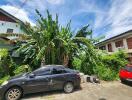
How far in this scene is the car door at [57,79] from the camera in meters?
7.93

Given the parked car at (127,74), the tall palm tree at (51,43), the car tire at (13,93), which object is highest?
the tall palm tree at (51,43)

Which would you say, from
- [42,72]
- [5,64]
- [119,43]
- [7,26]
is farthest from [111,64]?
[7,26]

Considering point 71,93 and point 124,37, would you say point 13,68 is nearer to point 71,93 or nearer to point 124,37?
point 71,93

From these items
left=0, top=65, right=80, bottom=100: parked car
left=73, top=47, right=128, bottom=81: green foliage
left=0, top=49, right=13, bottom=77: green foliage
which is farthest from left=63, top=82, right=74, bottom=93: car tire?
left=0, top=49, right=13, bottom=77: green foliage

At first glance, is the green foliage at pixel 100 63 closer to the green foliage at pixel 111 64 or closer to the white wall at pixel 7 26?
the green foliage at pixel 111 64

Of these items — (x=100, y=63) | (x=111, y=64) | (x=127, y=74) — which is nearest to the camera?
(x=127, y=74)

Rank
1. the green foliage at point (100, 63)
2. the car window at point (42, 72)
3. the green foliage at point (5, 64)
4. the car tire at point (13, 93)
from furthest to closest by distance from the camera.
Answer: the green foliage at point (100, 63)
the green foliage at point (5, 64)
the car window at point (42, 72)
the car tire at point (13, 93)

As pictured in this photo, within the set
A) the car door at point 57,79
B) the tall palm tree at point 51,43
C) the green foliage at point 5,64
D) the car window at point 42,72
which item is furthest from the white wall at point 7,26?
the car door at point 57,79

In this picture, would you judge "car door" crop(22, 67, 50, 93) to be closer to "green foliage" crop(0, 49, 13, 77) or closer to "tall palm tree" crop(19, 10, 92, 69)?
→ "tall palm tree" crop(19, 10, 92, 69)

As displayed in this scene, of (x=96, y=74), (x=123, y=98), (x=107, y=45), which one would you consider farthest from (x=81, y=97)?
(x=107, y=45)

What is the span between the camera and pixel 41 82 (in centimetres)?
764

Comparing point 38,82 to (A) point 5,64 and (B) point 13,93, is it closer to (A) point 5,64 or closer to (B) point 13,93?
(B) point 13,93

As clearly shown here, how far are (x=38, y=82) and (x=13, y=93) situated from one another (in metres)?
→ 1.39

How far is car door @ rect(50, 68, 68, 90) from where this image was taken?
7.93 meters
